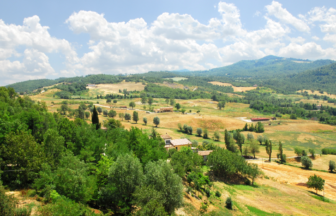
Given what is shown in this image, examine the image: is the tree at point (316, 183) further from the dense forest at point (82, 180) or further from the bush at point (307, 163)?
the dense forest at point (82, 180)

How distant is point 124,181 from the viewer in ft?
69.8

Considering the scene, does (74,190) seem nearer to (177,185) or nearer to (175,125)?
(177,185)

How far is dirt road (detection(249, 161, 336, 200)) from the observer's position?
4999 centimetres

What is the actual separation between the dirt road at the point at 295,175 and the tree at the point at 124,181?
159 ft

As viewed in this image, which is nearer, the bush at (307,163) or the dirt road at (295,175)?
the dirt road at (295,175)

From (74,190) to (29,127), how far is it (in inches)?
920

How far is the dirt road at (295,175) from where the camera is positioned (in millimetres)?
49987

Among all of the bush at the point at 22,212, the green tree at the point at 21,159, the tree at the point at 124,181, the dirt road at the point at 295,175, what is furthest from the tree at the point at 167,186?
the dirt road at the point at 295,175

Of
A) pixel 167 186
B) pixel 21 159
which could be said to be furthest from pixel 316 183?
pixel 21 159

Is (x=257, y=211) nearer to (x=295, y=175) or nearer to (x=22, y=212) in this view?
(x=295, y=175)

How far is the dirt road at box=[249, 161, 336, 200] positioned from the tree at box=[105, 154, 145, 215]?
159 feet

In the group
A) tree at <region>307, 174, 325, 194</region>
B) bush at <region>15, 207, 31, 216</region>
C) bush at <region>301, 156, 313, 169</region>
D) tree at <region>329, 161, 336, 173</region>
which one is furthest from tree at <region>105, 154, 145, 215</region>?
tree at <region>329, 161, 336, 173</region>

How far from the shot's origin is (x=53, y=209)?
558 inches

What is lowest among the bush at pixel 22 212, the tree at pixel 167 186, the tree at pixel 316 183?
the tree at pixel 316 183
